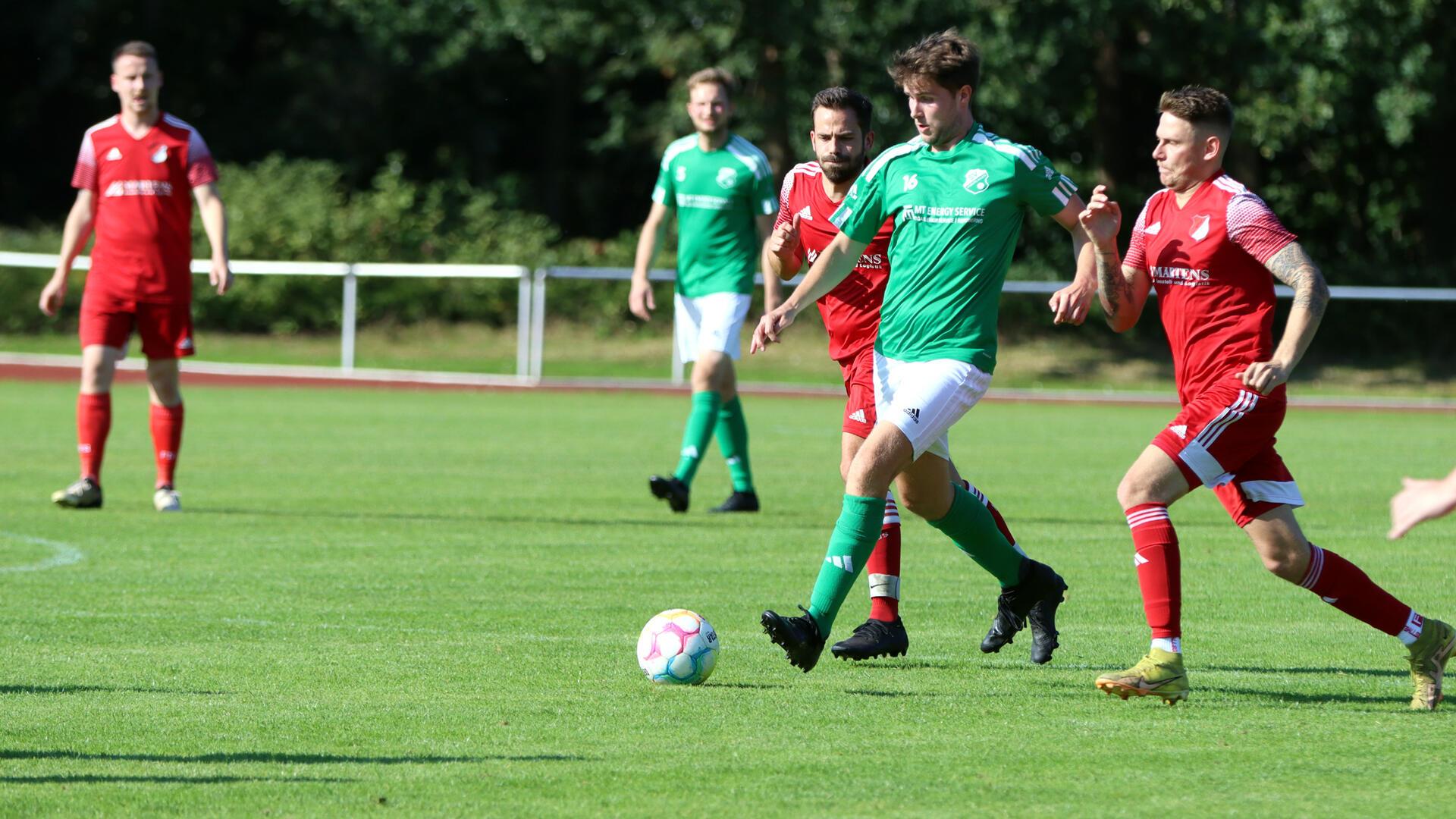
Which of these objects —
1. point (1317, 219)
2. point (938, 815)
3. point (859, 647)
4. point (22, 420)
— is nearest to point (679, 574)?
point (859, 647)

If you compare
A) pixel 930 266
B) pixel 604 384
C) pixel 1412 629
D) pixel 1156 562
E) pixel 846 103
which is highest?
pixel 846 103

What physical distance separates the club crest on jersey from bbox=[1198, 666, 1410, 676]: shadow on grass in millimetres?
1454

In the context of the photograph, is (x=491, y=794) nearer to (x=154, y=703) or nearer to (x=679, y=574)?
(x=154, y=703)

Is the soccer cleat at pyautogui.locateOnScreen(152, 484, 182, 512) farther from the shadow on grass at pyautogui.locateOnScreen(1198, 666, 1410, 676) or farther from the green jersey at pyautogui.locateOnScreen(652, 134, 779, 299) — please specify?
the shadow on grass at pyautogui.locateOnScreen(1198, 666, 1410, 676)

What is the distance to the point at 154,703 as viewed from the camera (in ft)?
17.3

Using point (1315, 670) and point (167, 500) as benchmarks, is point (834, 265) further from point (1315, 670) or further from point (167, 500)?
point (167, 500)

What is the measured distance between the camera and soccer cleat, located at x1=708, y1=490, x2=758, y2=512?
425 inches

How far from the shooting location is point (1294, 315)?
5.34 meters

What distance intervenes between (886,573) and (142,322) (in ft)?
18.7

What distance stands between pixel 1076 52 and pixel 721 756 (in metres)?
26.8

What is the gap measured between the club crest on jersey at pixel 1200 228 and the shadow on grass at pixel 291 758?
2.48 metres

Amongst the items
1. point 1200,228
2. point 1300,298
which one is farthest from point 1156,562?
point 1200,228

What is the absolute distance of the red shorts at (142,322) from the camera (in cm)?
1039

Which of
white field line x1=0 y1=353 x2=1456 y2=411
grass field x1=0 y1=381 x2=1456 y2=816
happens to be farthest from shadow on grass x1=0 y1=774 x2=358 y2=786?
white field line x1=0 y1=353 x2=1456 y2=411
